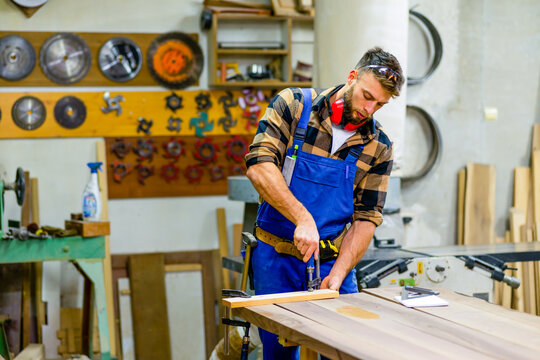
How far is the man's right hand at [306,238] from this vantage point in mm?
2102

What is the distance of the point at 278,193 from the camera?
2.16m

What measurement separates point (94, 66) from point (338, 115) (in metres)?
2.70

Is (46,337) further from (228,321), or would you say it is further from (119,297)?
(228,321)

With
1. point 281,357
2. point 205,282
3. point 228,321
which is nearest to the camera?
point 228,321

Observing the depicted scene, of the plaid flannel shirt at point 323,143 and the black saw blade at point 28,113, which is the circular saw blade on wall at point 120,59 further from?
the plaid flannel shirt at point 323,143

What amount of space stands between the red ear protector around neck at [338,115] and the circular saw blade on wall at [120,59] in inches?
101

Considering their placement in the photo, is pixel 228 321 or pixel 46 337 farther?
pixel 46 337

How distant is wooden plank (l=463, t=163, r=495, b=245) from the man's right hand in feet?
8.43

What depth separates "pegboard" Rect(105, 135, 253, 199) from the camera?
179 inches

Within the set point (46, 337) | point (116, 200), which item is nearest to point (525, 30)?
point (116, 200)

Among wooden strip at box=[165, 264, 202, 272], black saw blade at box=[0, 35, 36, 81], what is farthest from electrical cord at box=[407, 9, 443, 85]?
black saw blade at box=[0, 35, 36, 81]

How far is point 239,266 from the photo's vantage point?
10.5ft

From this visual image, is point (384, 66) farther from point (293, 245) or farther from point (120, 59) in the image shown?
point (120, 59)

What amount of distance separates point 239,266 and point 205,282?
61.8 inches
